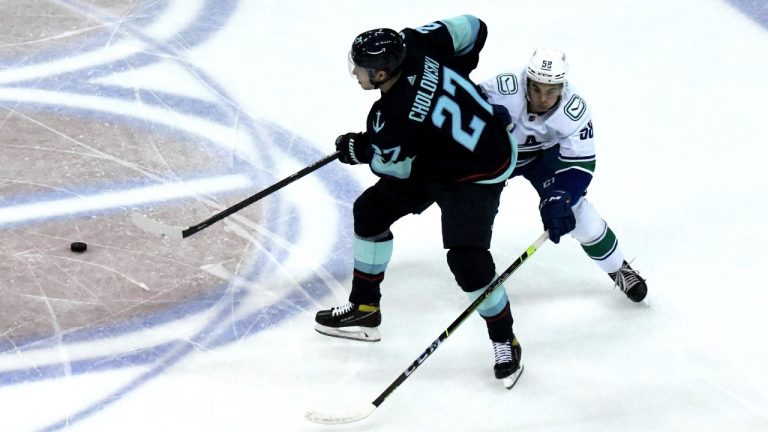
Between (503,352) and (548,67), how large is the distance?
973 mm

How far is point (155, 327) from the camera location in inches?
173

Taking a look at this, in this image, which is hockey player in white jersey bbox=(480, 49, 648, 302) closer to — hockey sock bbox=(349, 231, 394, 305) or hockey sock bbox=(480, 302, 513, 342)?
hockey sock bbox=(480, 302, 513, 342)

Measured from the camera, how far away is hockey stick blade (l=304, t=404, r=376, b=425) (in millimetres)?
3936

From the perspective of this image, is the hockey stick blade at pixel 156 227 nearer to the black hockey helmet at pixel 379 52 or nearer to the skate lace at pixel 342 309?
the skate lace at pixel 342 309

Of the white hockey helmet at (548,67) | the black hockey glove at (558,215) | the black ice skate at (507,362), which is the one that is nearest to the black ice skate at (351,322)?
the black ice skate at (507,362)

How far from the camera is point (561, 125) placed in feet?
14.0

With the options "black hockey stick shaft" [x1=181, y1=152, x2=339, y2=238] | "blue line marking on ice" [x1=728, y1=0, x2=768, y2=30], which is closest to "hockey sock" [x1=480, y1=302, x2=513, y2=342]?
"black hockey stick shaft" [x1=181, y1=152, x2=339, y2=238]

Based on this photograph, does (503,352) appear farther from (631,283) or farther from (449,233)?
(631,283)

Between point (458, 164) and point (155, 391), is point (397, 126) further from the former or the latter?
point (155, 391)

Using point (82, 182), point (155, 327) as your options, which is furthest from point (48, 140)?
point (155, 327)

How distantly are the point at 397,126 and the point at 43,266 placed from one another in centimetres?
160

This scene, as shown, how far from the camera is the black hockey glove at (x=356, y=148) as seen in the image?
4.32 m

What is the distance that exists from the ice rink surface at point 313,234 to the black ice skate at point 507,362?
57 mm

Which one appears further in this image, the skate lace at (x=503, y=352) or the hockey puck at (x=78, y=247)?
the hockey puck at (x=78, y=247)
